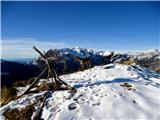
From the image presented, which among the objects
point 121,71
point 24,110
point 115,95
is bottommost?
point 24,110

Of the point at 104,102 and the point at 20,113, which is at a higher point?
the point at 104,102

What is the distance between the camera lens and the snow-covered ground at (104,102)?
7.60m

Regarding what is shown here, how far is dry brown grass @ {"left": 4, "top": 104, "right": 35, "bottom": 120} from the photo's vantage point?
8391mm

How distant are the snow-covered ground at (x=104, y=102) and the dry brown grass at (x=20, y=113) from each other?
48 centimetres

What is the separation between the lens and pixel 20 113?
8711mm

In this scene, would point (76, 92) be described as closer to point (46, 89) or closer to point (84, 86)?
point (84, 86)

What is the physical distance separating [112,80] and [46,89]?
4.15m

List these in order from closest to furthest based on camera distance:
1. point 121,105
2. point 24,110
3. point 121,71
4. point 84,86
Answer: point 121,105 → point 24,110 → point 84,86 → point 121,71

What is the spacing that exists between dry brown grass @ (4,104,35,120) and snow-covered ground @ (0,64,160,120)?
0.48 meters

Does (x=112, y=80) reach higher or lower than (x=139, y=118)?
higher

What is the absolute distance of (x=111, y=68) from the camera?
1533cm

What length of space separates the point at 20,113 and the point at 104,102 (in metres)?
3.99

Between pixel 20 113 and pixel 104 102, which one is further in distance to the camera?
pixel 20 113

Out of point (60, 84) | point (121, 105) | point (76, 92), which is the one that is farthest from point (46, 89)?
point (121, 105)
